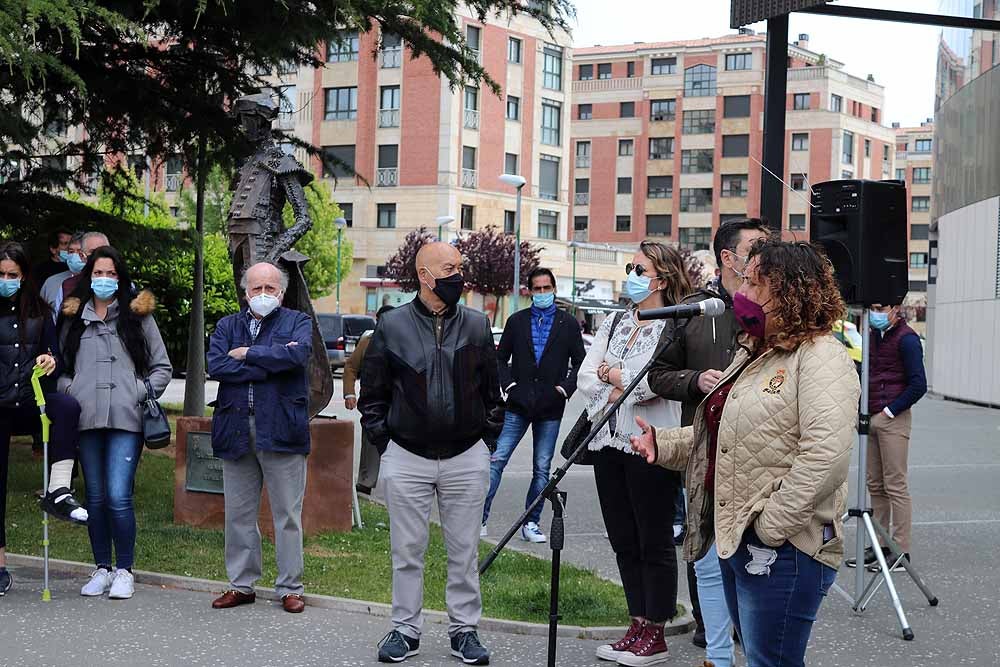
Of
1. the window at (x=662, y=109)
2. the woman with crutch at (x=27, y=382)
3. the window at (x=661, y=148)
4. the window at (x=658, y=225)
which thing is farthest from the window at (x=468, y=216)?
the woman with crutch at (x=27, y=382)

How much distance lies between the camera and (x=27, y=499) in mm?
11211

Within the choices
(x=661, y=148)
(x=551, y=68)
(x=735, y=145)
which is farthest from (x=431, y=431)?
(x=661, y=148)

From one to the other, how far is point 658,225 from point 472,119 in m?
32.3

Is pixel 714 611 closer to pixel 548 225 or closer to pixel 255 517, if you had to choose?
pixel 255 517

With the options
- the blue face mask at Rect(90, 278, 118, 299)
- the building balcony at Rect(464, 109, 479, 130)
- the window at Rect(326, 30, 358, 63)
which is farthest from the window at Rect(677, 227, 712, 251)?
the blue face mask at Rect(90, 278, 118, 299)

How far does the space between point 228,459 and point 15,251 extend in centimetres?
183

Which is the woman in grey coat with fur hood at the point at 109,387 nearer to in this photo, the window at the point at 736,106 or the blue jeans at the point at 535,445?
the blue jeans at the point at 535,445

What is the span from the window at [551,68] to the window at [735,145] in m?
24.9

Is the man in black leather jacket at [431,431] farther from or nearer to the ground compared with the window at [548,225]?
nearer to the ground

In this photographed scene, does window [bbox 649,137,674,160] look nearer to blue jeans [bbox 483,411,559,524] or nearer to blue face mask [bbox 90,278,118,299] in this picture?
blue jeans [bbox 483,411,559,524]

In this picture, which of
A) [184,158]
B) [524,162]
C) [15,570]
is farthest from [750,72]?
[15,570]

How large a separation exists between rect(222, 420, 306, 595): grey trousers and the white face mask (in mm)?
698

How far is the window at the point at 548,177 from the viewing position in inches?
2798

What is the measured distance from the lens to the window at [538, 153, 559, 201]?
7106 cm
